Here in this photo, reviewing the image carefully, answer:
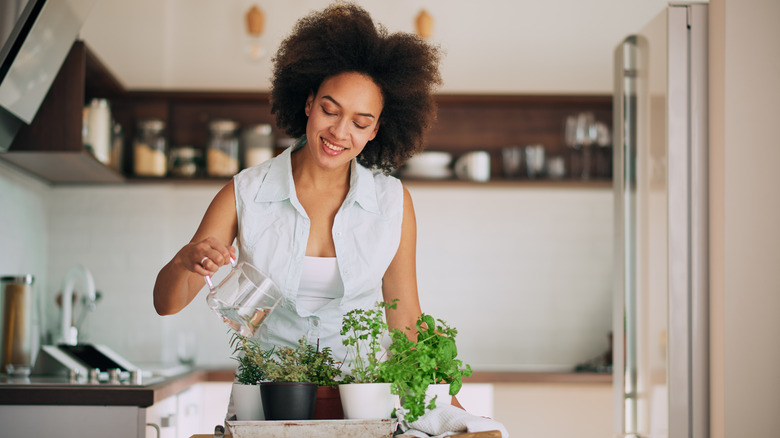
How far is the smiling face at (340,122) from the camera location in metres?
1.70

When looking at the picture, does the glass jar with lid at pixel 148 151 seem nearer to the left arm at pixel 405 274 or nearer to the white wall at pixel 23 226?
the white wall at pixel 23 226

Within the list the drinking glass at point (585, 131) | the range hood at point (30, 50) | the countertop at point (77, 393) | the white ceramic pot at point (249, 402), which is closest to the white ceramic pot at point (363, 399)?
the white ceramic pot at point (249, 402)

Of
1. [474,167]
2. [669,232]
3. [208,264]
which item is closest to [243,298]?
[208,264]

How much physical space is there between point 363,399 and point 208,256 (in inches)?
13.4

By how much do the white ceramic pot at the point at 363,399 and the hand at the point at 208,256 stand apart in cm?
28

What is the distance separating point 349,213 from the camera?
1.78 metres

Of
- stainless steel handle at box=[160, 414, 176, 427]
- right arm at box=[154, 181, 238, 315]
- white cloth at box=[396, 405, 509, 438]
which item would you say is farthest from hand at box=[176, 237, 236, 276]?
stainless steel handle at box=[160, 414, 176, 427]

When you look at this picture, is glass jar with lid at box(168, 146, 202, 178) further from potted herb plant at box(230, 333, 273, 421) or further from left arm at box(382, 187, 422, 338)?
potted herb plant at box(230, 333, 273, 421)

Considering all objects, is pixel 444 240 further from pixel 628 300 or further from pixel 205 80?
pixel 628 300

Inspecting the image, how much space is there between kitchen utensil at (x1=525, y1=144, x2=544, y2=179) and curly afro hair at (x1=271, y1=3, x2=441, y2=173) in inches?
75.0

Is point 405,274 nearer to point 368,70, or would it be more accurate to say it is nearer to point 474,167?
point 368,70

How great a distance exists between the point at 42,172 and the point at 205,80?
0.91m

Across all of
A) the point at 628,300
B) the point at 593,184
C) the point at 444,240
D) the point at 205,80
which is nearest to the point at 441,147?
the point at 444,240

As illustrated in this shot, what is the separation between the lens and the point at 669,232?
1986mm
